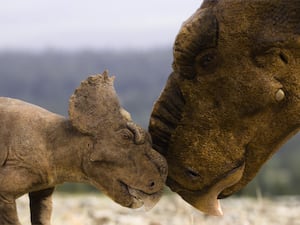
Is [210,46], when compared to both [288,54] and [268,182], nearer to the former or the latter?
[288,54]

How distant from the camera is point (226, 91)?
4625 millimetres

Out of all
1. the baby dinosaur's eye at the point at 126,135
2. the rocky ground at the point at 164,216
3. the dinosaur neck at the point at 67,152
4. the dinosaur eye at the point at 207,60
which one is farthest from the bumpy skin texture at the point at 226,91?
the rocky ground at the point at 164,216

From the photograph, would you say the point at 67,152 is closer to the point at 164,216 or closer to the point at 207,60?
the point at 207,60

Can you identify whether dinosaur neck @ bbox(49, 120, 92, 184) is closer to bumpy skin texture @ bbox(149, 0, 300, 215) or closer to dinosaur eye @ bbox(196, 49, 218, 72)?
bumpy skin texture @ bbox(149, 0, 300, 215)

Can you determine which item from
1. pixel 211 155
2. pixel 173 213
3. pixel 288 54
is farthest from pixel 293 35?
pixel 173 213

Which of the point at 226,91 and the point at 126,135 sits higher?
the point at 226,91

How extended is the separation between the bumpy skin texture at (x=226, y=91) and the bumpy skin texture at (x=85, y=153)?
0.57 ft

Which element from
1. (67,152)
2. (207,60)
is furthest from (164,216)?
(207,60)

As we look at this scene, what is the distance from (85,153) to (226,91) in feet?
2.66

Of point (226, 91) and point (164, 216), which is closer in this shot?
point (226, 91)

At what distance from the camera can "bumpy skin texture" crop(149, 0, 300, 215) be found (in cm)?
456

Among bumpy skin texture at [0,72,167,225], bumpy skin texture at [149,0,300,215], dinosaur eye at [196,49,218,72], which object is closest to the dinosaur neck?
bumpy skin texture at [0,72,167,225]

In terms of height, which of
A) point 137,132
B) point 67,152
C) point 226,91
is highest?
point 226,91

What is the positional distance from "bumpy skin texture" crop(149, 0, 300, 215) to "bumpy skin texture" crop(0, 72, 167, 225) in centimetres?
17
